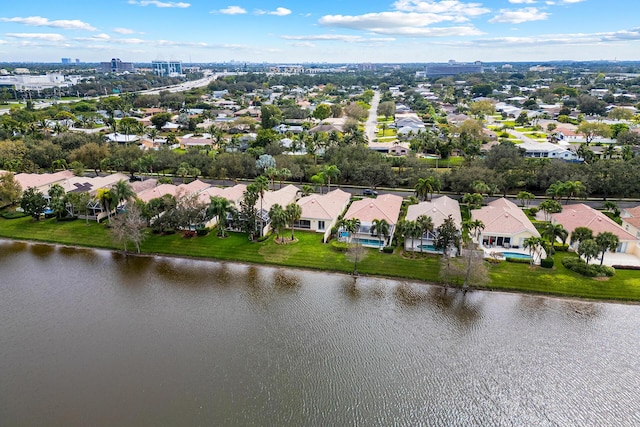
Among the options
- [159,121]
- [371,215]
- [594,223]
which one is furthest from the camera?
[159,121]

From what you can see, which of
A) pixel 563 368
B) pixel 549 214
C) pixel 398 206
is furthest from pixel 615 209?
pixel 563 368

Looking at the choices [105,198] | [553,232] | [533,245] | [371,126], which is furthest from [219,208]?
[371,126]

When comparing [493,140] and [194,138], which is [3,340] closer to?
[194,138]

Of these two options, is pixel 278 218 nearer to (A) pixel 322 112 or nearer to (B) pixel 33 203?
(B) pixel 33 203

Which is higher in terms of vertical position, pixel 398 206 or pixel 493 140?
pixel 493 140

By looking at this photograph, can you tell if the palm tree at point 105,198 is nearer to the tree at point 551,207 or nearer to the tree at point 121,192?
the tree at point 121,192

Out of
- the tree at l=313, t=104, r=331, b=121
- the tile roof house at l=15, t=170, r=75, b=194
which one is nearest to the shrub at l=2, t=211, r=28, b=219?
the tile roof house at l=15, t=170, r=75, b=194
